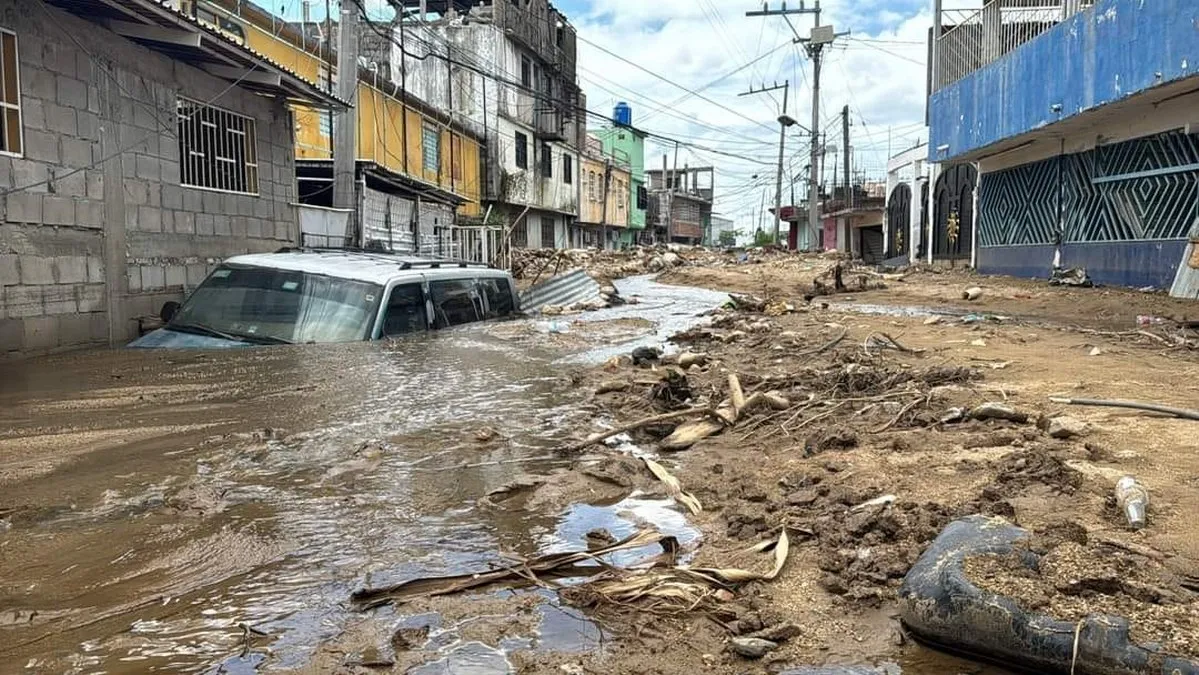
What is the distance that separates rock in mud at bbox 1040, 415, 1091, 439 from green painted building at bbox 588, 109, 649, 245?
48.1 meters

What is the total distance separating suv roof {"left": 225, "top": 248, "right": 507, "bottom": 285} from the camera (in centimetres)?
788

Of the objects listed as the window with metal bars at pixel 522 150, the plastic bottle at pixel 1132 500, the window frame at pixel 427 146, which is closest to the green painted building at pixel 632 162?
the window with metal bars at pixel 522 150

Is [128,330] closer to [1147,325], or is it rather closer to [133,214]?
[133,214]

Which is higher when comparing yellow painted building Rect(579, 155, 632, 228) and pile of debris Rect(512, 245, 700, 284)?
yellow painted building Rect(579, 155, 632, 228)

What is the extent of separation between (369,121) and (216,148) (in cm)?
1151

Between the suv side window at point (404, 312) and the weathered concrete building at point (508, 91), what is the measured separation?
19.7 m

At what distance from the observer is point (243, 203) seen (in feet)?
37.1

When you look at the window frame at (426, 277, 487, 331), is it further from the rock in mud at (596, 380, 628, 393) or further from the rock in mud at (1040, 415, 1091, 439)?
the rock in mud at (1040, 415, 1091, 439)

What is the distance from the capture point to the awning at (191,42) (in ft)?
26.6

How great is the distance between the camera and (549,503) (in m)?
3.76

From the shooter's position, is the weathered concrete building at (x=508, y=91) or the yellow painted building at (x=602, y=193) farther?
the yellow painted building at (x=602, y=193)

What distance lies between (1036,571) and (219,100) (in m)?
11.2

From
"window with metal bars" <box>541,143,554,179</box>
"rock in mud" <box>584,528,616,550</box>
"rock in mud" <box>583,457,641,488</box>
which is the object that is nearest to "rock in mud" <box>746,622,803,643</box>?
"rock in mud" <box>584,528,616,550</box>

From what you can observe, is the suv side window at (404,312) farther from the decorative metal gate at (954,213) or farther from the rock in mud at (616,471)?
the decorative metal gate at (954,213)
